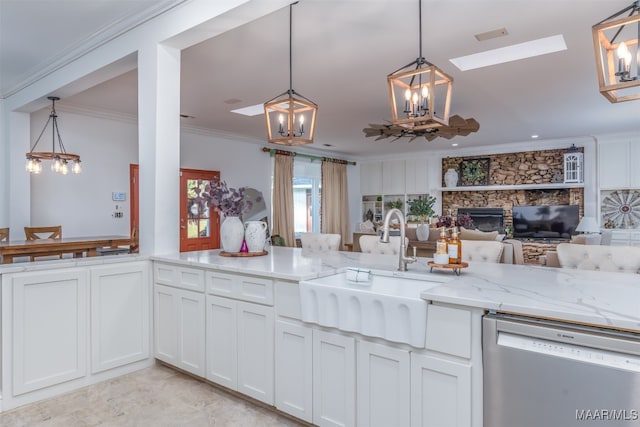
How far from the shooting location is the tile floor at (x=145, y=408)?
221cm

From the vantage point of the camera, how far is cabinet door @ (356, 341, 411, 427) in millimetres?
1729

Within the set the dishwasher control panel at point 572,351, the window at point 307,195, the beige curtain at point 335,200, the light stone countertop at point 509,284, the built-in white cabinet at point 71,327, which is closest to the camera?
the dishwasher control panel at point 572,351

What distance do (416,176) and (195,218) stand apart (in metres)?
5.41

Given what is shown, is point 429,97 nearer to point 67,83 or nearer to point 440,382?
point 440,382

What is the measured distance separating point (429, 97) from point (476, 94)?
303 cm

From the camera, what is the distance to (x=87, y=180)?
5.68 metres

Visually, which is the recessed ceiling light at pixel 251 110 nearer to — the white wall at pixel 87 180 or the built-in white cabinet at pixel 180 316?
the white wall at pixel 87 180

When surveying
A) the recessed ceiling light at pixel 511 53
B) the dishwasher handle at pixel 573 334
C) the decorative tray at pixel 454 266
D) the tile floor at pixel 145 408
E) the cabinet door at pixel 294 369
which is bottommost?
the tile floor at pixel 145 408

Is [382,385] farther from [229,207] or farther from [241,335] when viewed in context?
[229,207]

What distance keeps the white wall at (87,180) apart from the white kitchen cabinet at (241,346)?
4104 millimetres

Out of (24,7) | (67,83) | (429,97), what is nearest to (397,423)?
(429,97)

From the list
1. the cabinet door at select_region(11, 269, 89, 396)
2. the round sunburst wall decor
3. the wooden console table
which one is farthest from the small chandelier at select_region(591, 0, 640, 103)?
the round sunburst wall decor

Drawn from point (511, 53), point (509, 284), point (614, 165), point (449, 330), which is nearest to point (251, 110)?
point (511, 53)

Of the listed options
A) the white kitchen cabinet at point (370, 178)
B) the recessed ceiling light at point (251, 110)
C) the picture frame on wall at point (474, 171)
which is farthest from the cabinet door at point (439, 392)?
the white kitchen cabinet at point (370, 178)
